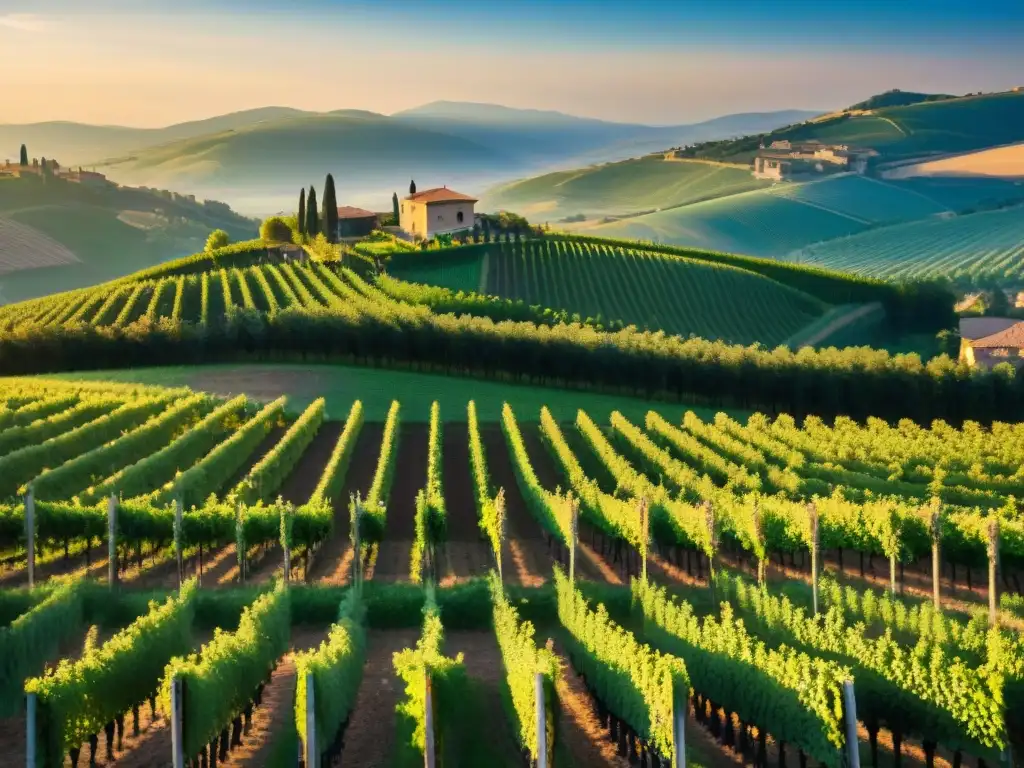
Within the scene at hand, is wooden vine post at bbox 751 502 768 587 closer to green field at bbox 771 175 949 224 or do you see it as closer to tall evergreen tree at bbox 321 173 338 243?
tall evergreen tree at bbox 321 173 338 243

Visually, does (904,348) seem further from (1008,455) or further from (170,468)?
(170,468)

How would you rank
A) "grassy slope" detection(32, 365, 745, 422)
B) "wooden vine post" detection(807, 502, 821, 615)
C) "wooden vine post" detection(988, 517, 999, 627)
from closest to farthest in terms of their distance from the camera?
"wooden vine post" detection(988, 517, 999, 627) < "wooden vine post" detection(807, 502, 821, 615) < "grassy slope" detection(32, 365, 745, 422)

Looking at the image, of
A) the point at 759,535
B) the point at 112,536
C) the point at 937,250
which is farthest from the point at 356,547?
the point at 937,250

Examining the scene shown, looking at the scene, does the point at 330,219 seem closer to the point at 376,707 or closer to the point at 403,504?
the point at 403,504

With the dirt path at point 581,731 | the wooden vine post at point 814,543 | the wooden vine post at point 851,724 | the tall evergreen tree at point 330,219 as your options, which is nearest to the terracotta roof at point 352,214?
the tall evergreen tree at point 330,219

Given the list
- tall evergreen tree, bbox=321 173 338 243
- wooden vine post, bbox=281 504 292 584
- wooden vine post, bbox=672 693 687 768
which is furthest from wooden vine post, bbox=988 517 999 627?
tall evergreen tree, bbox=321 173 338 243

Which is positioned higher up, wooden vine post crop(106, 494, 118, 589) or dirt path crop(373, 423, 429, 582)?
wooden vine post crop(106, 494, 118, 589)

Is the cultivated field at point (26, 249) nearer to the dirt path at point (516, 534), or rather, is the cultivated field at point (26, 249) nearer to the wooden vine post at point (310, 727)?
the dirt path at point (516, 534)
